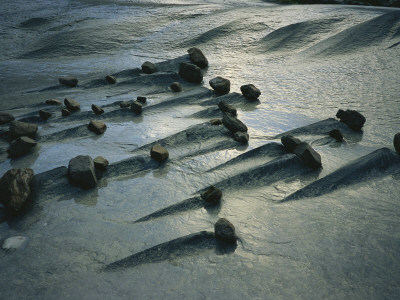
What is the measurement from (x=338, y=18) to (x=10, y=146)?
3567mm

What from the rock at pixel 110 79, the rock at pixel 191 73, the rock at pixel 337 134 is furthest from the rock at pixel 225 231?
the rock at pixel 110 79

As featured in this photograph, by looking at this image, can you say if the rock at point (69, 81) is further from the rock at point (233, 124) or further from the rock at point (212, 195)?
the rock at point (212, 195)

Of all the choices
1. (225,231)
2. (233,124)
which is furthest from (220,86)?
(225,231)

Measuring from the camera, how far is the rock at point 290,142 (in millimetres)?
1744

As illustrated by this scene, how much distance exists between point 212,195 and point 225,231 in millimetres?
216

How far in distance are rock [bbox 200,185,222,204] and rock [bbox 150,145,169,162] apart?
38 centimetres

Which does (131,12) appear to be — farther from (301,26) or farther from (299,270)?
(299,270)

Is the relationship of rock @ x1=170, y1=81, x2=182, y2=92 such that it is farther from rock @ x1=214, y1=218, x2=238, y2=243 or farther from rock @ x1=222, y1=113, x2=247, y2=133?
rock @ x1=214, y1=218, x2=238, y2=243

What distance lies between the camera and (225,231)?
1217 millimetres

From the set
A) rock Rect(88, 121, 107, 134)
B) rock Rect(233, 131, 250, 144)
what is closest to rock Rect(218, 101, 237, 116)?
rock Rect(233, 131, 250, 144)

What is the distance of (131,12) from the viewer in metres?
4.79

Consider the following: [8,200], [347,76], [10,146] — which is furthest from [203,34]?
[8,200]

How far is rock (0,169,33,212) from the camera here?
4.48 ft

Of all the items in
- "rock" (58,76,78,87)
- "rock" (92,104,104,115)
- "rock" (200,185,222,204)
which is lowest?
"rock" (58,76,78,87)
